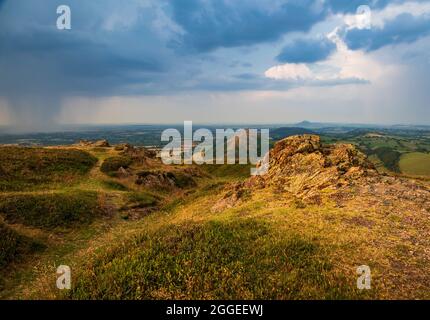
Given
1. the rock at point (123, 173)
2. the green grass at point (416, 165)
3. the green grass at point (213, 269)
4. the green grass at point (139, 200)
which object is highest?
the green grass at point (213, 269)

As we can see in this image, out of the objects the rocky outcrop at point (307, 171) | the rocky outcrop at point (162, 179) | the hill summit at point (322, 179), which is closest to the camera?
the hill summit at point (322, 179)

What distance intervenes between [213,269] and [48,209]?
2207cm

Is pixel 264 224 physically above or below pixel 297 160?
below

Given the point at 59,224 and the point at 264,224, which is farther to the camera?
the point at 59,224

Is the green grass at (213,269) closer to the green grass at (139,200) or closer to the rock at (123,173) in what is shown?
the green grass at (139,200)

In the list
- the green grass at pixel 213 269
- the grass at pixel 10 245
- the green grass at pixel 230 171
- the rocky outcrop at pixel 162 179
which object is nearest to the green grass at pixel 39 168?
the rocky outcrop at pixel 162 179

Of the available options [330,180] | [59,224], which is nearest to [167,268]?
[330,180]

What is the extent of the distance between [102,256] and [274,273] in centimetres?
826

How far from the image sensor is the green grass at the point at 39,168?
39.5m

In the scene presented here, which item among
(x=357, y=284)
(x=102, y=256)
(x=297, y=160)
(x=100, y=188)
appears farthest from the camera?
(x=100, y=188)

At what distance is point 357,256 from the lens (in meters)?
14.2

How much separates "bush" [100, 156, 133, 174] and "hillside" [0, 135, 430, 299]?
1668 cm

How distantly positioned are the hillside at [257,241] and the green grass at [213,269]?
0.16 ft
